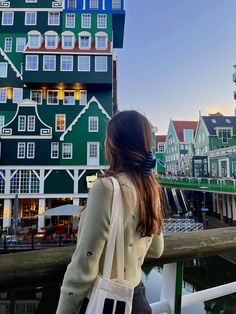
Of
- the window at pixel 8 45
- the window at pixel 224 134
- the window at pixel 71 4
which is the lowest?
the window at pixel 224 134

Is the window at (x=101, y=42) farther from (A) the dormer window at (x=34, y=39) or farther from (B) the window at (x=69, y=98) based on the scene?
(A) the dormer window at (x=34, y=39)

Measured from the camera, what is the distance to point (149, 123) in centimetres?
115

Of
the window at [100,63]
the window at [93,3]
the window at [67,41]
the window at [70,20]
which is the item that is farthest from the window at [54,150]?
the window at [93,3]

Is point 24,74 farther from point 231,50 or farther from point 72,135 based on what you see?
point 231,50

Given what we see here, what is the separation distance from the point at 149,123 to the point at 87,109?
19.4 m

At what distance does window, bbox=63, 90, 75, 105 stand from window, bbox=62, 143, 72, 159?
3.57 m

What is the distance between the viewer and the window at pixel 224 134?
32.8 metres

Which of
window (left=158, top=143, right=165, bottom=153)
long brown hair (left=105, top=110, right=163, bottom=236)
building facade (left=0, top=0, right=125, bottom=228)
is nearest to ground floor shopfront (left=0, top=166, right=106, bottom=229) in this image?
building facade (left=0, top=0, right=125, bottom=228)

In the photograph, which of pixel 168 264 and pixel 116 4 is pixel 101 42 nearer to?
pixel 116 4

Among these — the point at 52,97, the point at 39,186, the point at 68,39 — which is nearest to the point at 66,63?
the point at 68,39

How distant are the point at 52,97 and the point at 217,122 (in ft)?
74.2

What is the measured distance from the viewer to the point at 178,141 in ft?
159

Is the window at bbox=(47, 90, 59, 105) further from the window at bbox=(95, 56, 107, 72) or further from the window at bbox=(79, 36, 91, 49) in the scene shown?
the window at bbox=(79, 36, 91, 49)

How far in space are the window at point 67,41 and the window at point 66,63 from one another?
972 mm
